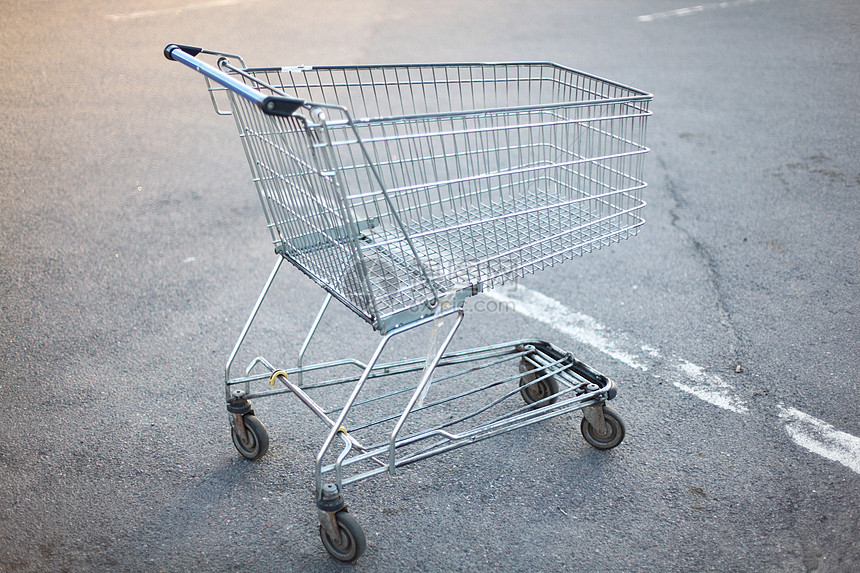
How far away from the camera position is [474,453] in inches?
115

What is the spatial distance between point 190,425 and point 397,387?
962mm

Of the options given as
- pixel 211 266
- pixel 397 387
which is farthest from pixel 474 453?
pixel 211 266

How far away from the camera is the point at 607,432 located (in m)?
2.86

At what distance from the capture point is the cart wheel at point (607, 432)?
2.83 m

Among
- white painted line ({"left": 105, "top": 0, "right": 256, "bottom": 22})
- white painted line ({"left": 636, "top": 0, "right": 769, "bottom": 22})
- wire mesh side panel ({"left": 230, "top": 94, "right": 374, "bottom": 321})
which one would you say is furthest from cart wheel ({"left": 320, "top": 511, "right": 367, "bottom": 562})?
white painted line ({"left": 105, "top": 0, "right": 256, "bottom": 22})

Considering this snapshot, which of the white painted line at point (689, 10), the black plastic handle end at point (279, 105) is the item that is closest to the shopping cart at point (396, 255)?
the black plastic handle end at point (279, 105)

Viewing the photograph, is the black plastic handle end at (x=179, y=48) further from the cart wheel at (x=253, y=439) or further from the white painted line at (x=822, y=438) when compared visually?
the white painted line at (x=822, y=438)

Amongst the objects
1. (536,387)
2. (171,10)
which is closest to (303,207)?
(536,387)

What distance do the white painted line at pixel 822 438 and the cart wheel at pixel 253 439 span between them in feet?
7.29

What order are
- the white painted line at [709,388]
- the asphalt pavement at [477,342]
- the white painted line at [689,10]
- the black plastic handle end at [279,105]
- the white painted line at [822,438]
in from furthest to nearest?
the white painted line at [689,10] → the white painted line at [709,388] → the white painted line at [822,438] → the asphalt pavement at [477,342] → the black plastic handle end at [279,105]

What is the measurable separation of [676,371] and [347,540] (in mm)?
1822

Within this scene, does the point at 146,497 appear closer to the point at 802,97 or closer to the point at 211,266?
the point at 211,266

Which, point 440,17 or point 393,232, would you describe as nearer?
point 393,232

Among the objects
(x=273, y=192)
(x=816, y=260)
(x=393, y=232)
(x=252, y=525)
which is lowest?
(x=816, y=260)
